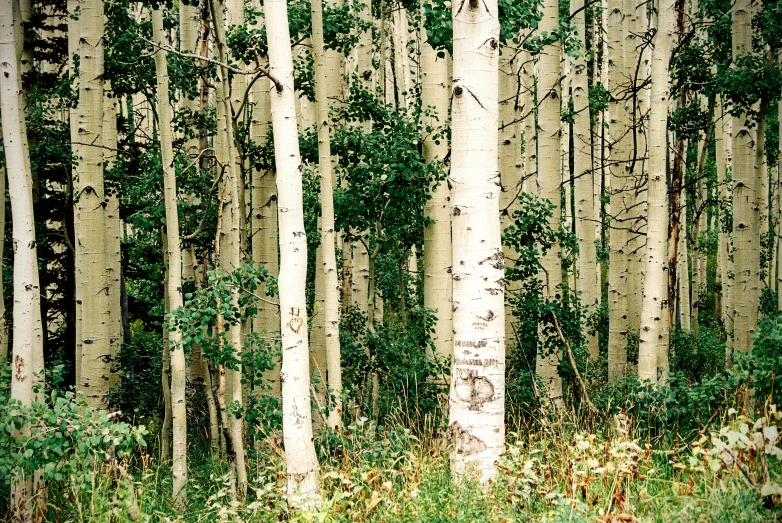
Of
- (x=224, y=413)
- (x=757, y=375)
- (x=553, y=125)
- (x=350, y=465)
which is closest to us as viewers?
(x=350, y=465)

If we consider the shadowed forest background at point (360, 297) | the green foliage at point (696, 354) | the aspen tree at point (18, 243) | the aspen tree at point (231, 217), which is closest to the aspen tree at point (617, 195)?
the shadowed forest background at point (360, 297)

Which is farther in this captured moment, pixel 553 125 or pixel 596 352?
pixel 596 352

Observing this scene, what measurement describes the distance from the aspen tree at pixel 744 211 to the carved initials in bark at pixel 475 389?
659 cm

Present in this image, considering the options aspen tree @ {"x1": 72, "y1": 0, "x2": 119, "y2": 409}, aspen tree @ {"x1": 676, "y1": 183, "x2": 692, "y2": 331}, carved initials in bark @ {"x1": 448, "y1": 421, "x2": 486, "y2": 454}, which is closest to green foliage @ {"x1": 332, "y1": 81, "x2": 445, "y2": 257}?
aspen tree @ {"x1": 72, "y1": 0, "x2": 119, "y2": 409}

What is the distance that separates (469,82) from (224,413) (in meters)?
3.93

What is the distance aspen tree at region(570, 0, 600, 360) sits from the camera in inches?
409

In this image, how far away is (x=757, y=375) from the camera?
5523mm

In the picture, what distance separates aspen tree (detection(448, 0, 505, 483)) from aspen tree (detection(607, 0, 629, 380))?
6301 mm

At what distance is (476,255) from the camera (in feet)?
12.9

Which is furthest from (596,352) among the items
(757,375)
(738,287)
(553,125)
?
(757,375)

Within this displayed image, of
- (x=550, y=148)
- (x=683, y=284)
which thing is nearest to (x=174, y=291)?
(x=550, y=148)

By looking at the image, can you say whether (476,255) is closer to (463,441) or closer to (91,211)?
(463,441)

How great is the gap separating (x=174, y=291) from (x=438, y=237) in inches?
127

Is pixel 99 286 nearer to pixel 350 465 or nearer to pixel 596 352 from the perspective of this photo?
pixel 350 465
